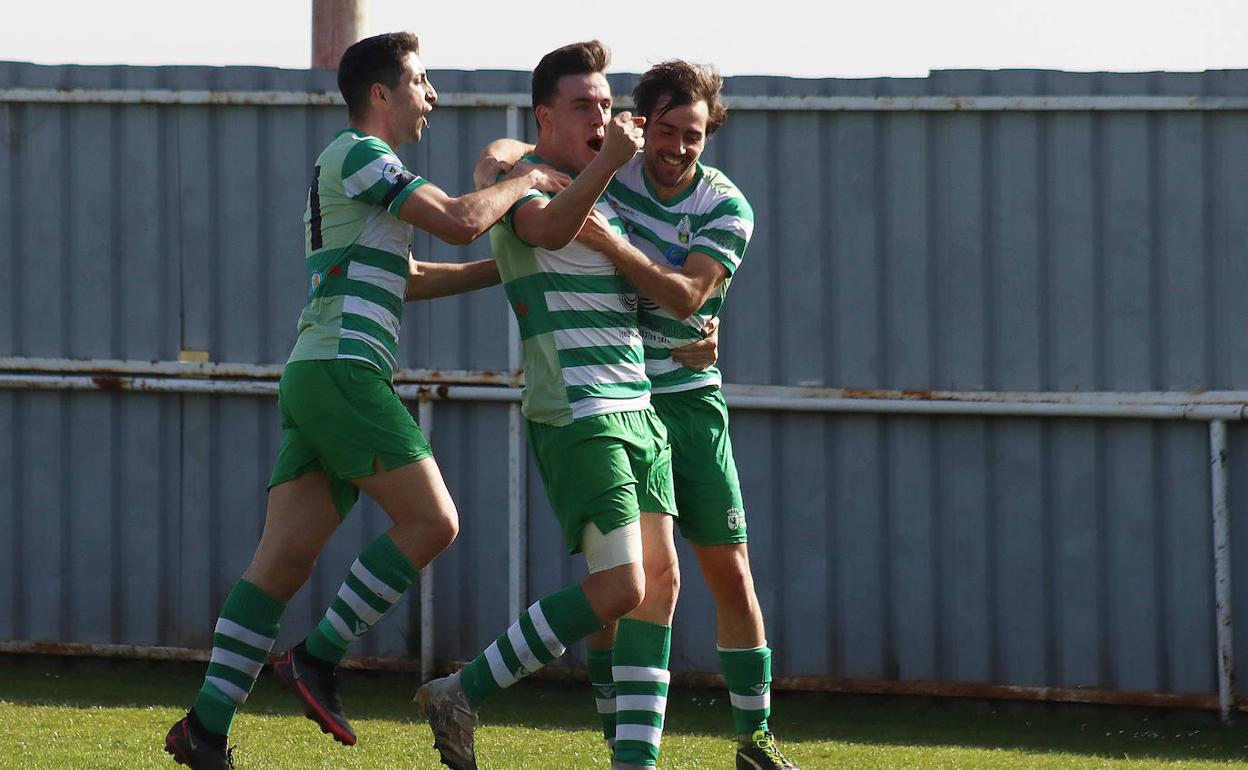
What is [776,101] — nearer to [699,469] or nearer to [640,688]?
[699,469]

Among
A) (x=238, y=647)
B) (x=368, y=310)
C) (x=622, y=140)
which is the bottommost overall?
(x=238, y=647)

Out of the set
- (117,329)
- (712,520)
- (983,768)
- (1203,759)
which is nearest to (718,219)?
(712,520)

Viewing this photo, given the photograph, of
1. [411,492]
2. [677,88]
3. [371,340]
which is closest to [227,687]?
[411,492]

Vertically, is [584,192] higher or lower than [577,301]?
higher

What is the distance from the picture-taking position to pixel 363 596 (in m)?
4.64

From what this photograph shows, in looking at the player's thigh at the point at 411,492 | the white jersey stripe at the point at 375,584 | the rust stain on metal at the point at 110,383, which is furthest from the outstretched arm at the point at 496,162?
the rust stain on metal at the point at 110,383

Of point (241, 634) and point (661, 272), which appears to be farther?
point (241, 634)

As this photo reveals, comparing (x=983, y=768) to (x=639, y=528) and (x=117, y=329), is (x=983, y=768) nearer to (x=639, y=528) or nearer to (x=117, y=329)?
(x=639, y=528)

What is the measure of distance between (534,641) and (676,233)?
3.78ft

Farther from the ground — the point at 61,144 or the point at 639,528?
the point at 61,144

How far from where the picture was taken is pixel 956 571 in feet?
22.6

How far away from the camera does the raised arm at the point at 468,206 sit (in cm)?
427

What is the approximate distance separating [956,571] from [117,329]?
361cm

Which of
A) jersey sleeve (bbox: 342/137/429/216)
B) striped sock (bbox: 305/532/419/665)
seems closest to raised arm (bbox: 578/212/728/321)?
jersey sleeve (bbox: 342/137/429/216)
